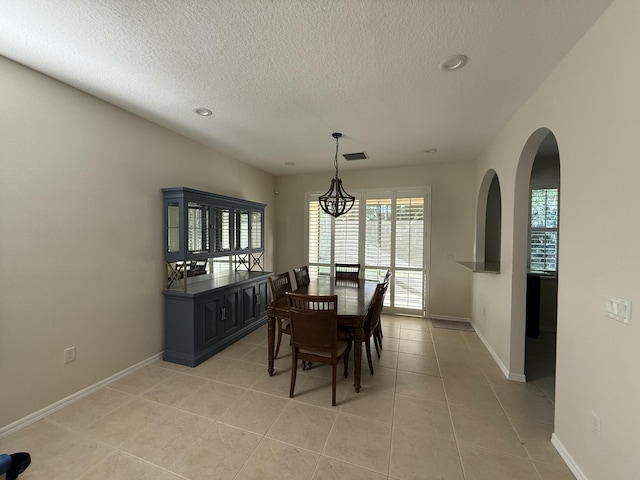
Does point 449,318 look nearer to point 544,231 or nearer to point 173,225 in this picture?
point 544,231

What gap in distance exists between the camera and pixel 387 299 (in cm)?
485

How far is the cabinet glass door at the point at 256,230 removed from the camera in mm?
4340

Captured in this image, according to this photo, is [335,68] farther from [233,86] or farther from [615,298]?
[615,298]

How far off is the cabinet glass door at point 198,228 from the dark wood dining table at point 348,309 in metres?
1.22

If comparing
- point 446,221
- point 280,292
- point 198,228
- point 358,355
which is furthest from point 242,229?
point 446,221

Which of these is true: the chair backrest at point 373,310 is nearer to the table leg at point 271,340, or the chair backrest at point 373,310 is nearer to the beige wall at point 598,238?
the table leg at point 271,340

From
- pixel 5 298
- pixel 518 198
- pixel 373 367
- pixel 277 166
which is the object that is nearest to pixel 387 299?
pixel 373 367

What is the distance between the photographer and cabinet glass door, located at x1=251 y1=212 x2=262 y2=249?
171 inches

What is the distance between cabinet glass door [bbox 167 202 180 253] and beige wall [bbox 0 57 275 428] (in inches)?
4.2

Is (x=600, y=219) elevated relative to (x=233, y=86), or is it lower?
lower

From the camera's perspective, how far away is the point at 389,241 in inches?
187

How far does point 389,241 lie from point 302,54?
352 centimetres

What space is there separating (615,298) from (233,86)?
286 cm

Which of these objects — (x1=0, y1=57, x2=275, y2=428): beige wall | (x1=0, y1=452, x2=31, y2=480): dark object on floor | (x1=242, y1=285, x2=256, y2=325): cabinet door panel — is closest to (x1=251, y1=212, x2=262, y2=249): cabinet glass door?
(x1=242, y1=285, x2=256, y2=325): cabinet door panel
